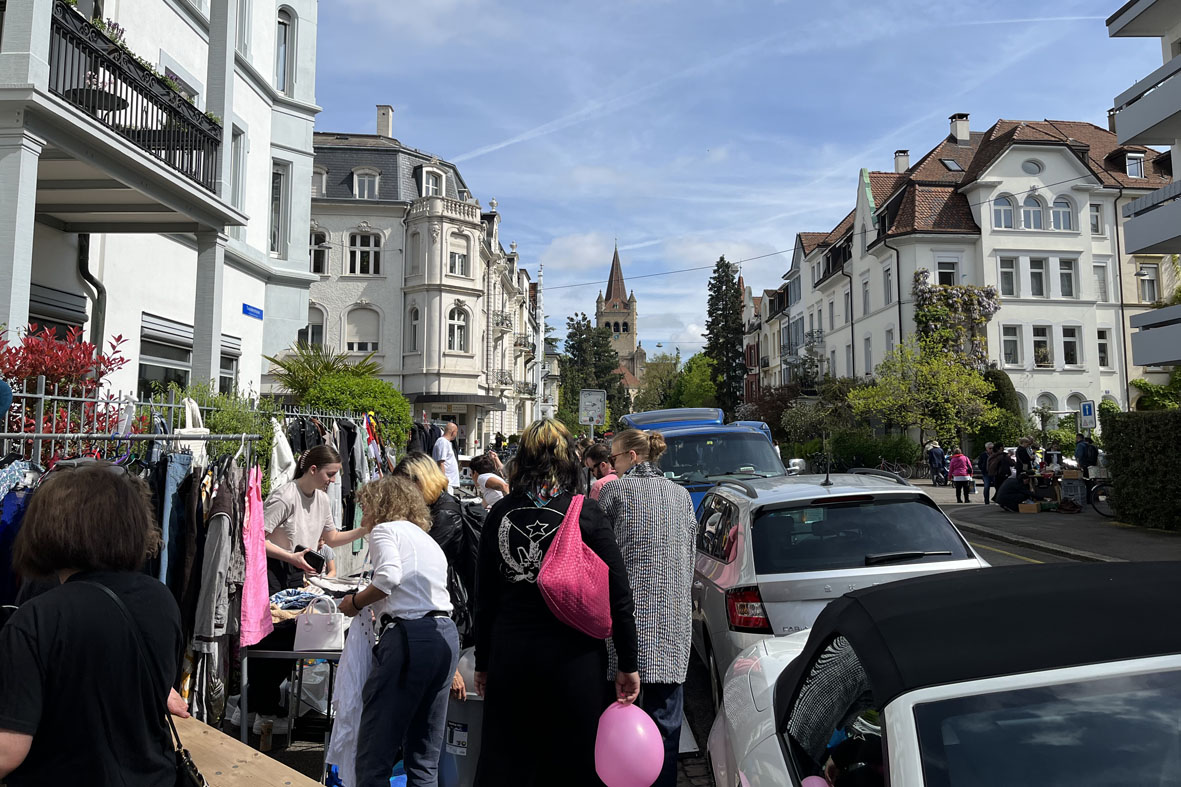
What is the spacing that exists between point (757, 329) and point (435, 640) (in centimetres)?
6839

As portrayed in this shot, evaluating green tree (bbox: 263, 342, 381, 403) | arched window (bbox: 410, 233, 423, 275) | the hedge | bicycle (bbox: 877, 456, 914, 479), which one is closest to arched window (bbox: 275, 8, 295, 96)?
green tree (bbox: 263, 342, 381, 403)

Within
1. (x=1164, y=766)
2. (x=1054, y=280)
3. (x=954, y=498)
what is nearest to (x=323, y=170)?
(x=954, y=498)

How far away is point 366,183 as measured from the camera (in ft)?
129

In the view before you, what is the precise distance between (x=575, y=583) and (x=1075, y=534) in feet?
51.4

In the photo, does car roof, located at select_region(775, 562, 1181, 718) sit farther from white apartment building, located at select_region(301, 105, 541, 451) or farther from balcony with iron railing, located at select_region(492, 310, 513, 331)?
balcony with iron railing, located at select_region(492, 310, 513, 331)

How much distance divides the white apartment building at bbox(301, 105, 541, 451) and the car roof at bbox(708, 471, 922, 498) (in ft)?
113

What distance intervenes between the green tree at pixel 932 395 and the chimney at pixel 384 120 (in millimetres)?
30937

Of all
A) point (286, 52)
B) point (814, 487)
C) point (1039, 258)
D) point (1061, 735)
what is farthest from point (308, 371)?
point (1039, 258)

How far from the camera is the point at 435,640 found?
3.79 m

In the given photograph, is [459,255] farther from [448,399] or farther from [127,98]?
[127,98]

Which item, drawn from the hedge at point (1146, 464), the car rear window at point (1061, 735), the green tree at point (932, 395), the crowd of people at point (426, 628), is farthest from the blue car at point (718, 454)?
the green tree at point (932, 395)

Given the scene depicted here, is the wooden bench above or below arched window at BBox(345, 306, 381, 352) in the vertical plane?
below

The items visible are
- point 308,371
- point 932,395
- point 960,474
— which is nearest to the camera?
point 308,371

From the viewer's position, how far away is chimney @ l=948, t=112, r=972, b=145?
43.3 metres
